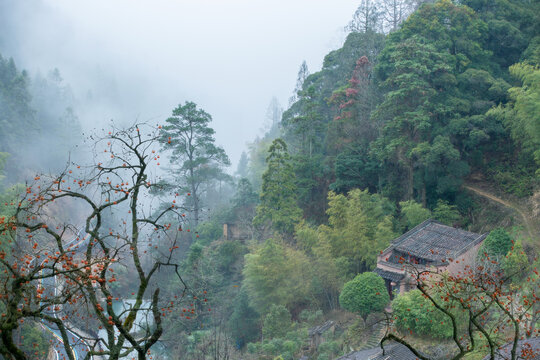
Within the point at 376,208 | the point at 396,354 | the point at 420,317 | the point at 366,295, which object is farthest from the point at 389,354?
the point at 376,208

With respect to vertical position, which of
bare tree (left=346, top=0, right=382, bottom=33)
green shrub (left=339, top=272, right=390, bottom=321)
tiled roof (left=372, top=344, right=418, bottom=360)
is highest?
bare tree (left=346, top=0, right=382, bottom=33)

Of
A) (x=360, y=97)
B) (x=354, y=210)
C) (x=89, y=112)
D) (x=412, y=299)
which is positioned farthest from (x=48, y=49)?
Result: (x=412, y=299)

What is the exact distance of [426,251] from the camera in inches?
690

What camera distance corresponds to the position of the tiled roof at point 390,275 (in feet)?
58.5

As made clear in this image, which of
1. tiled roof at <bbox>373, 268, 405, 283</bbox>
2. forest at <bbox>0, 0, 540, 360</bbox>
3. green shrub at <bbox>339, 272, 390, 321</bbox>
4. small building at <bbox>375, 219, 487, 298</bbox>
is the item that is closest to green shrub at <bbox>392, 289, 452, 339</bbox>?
forest at <bbox>0, 0, 540, 360</bbox>

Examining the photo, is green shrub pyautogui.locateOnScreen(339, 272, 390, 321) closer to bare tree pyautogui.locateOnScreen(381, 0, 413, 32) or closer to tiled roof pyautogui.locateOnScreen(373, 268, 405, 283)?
tiled roof pyautogui.locateOnScreen(373, 268, 405, 283)

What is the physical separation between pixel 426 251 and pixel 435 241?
27.8 inches

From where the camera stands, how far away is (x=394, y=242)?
733 inches

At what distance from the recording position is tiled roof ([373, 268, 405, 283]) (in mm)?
17828

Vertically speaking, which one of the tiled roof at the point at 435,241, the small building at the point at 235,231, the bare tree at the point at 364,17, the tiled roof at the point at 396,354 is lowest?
the tiled roof at the point at 396,354

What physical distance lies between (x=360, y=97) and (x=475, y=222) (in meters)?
9.20

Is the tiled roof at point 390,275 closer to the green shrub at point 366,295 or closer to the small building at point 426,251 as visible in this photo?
the small building at point 426,251

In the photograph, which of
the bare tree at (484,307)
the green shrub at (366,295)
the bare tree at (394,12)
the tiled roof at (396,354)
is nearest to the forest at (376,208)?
the green shrub at (366,295)

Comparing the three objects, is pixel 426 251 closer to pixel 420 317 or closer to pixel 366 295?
pixel 366 295
